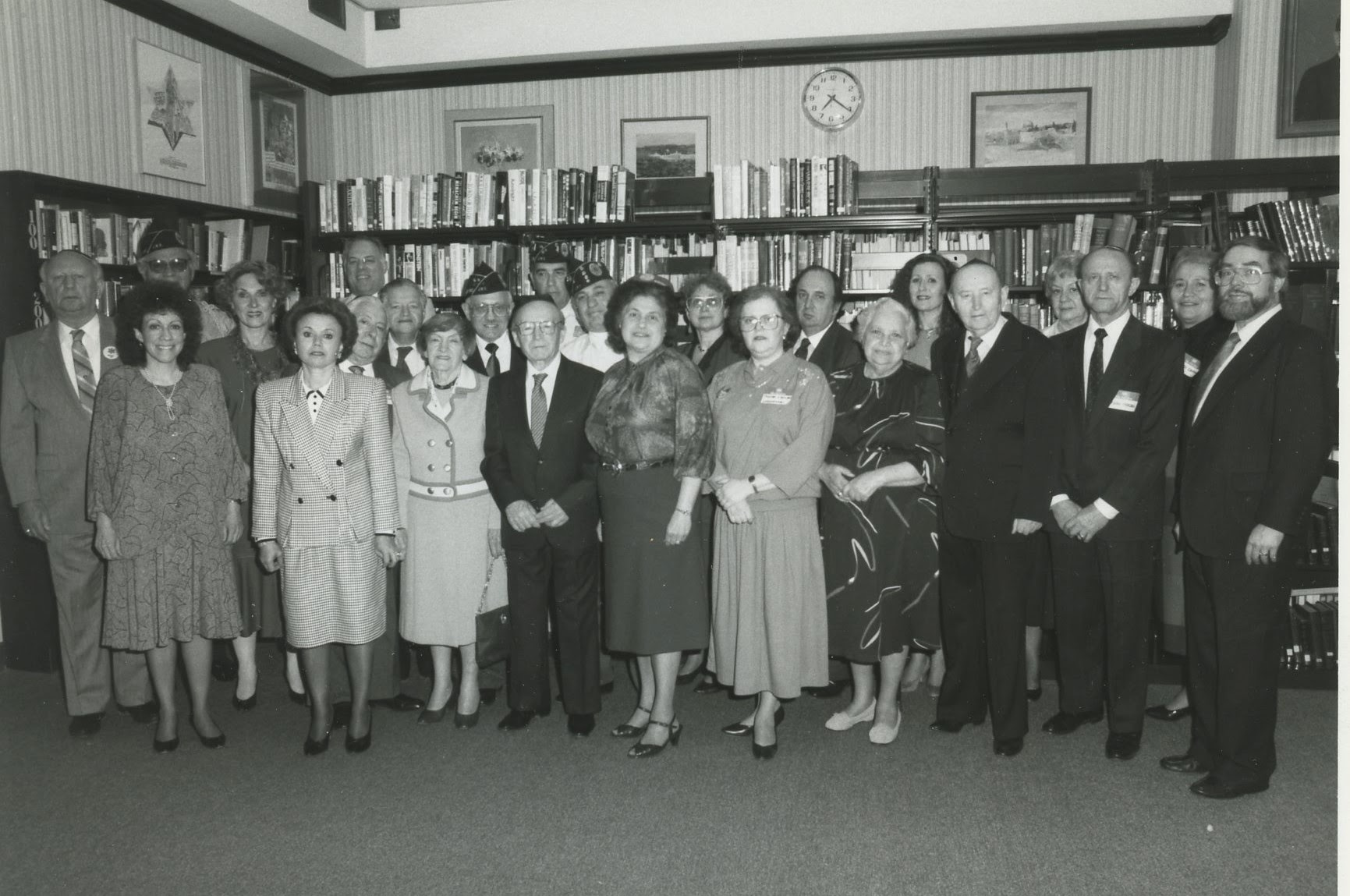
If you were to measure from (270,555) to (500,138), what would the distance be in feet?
14.5

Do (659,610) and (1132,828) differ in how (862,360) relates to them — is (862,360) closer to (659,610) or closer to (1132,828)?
(659,610)

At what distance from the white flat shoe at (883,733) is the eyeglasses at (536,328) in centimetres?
183

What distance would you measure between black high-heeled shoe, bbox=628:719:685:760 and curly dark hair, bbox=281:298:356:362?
1.75m

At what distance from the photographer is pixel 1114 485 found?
3359 millimetres

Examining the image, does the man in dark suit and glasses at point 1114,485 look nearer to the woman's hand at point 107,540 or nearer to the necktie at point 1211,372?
the necktie at point 1211,372

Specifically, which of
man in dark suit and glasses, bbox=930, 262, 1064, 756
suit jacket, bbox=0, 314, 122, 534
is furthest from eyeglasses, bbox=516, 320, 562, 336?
suit jacket, bbox=0, 314, 122, 534

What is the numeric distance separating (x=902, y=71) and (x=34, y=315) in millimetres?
5210

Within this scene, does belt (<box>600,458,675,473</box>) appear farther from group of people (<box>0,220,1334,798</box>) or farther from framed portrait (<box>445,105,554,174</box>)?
framed portrait (<box>445,105,554,174</box>)

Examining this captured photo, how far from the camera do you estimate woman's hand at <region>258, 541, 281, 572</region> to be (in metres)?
3.53

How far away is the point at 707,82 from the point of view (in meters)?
6.88

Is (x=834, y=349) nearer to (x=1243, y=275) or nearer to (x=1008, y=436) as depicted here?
(x=1008, y=436)

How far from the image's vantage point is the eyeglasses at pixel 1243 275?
10.3 ft

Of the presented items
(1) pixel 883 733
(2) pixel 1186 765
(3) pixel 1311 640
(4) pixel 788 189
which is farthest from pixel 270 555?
(3) pixel 1311 640

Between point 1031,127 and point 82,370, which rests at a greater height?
point 1031,127
